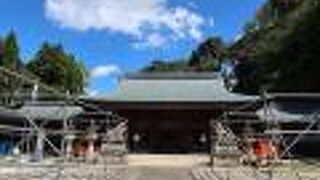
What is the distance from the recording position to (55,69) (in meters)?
71.9

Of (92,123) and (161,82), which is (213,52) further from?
(92,123)

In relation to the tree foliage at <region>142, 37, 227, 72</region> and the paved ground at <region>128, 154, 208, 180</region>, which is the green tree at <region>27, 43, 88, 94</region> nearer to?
the tree foliage at <region>142, 37, 227, 72</region>

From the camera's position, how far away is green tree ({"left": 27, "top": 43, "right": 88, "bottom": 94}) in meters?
71.6

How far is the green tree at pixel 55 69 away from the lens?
235ft

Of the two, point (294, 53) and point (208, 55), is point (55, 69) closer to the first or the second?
point (208, 55)

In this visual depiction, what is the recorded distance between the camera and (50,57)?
237 feet

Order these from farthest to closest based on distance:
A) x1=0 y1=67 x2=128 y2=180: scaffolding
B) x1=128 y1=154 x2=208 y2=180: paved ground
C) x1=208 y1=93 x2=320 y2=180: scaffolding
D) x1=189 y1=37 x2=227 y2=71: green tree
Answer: x1=189 y1=37 x2=227 y2=71: green tree, x1=128 y1=154 x2=208 y2=180: paved ground, x1=0 y1=67 x2=128 y2=180: scaffolding, x1=208 y1=93 x2=320 y2=180: scaffolding

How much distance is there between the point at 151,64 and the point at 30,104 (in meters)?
57.2

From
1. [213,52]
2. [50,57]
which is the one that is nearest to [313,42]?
[50,57]

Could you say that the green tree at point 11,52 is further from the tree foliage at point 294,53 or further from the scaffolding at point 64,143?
the tree foliage at point 294,53

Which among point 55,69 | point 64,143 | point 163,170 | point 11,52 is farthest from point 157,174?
point 11,52

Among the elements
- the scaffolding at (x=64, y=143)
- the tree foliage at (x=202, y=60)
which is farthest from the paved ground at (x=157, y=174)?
the tree foliage at (x=202, y=60)

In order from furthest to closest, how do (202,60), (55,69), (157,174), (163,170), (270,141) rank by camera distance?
1. (202,60)
2. (55,69)
3. (163,170)
4. (270,141)
5. (157,174)

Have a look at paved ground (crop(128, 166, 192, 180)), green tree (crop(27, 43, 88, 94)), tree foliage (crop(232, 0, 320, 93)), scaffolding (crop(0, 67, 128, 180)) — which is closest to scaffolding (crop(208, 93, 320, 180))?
paved ground (crop(128, 166, 192, 180))
